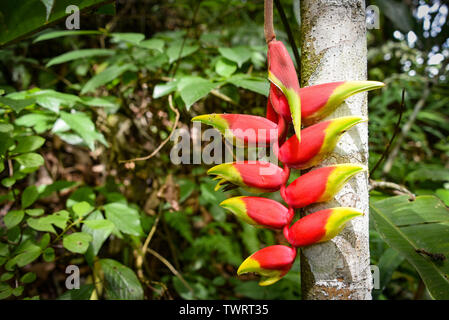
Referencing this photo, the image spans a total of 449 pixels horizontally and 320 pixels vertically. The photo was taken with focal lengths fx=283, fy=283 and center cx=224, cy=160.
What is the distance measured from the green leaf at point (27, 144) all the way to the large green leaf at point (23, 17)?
0.74 feet

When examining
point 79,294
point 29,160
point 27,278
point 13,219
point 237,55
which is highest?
point 237,55

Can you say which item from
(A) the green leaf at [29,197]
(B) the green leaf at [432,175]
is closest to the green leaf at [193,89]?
(A) the green leaf at [29,197]

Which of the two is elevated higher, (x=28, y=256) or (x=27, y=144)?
(x=27, y=144)

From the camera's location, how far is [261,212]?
0.41 m

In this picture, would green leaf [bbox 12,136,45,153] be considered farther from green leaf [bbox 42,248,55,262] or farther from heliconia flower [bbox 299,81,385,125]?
heliconia flower [bbox 299,81,385,125]

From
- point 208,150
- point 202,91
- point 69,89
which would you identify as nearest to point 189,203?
point 208,150

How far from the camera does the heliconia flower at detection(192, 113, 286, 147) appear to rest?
1.36ft

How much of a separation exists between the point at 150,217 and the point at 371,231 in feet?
2.51

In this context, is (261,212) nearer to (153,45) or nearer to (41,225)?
(41,225)

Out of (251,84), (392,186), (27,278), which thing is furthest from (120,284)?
(392,186)

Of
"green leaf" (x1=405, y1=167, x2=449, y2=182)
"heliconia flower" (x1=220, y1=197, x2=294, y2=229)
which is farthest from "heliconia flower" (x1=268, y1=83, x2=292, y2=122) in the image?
"green leaf" (x1=405, y1=167, x2=449, y2=182)

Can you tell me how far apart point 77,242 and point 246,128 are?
45cm

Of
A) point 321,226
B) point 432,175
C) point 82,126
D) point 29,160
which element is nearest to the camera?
point 321,226
